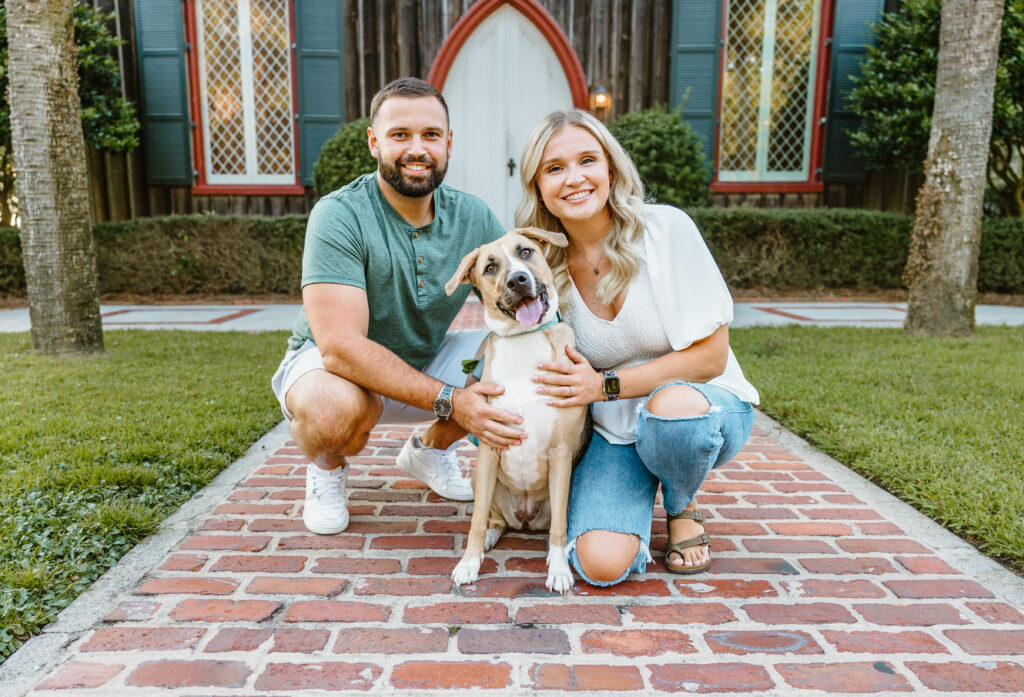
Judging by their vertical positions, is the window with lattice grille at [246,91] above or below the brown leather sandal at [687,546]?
above

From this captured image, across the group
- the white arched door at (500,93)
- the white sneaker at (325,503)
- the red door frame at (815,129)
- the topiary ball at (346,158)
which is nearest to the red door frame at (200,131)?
the topiary ball at (346,158)

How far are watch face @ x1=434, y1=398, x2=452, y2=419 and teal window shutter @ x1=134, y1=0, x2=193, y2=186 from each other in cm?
940

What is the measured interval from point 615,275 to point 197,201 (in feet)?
31.7

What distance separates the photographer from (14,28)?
5.12 m

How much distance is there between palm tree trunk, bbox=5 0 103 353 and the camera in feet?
17.0

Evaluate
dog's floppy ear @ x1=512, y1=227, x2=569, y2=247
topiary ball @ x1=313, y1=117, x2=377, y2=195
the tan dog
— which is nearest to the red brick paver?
the tan dog

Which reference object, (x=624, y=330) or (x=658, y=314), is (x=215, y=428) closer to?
(x=624, y=330)

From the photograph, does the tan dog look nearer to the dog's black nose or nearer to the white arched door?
the dog's black nose

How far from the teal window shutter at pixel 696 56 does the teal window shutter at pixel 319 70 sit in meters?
4.80

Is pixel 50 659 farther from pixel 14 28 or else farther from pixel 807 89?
pixel 807 89

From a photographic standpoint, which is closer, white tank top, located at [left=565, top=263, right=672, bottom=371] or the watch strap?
the watch strap

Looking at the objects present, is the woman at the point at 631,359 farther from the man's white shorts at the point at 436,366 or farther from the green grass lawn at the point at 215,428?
the green grass lawn at the point at 215,428

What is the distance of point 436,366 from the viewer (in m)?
3.33

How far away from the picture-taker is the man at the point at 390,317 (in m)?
2.70
